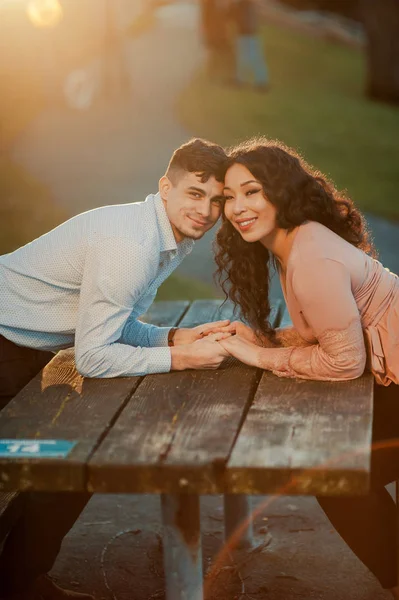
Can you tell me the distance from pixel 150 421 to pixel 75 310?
83 centimetres

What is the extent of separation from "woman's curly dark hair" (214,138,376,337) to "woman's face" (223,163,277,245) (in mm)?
24

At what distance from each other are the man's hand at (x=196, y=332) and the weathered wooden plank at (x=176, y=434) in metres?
0.28

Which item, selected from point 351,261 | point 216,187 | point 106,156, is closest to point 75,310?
point 216,187

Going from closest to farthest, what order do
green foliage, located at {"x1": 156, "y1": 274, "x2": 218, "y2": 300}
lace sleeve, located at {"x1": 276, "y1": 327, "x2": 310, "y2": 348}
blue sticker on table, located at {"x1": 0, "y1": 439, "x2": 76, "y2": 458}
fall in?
blue sticker on table, located at {"x1": 0, "y1": 439, "x2": 76, "y2": 458}
lace sleeve, located at {"x1": 276, "y1": 327, "x2": 310, "y2": 348}
green foliage, located at {"x1": 156, "y1": 274, "x2": 218, "y2": 300}

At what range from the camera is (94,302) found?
11.6 ft

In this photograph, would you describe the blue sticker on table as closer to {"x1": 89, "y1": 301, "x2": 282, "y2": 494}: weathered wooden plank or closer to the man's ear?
{"x1": 89, "y1": 301, "x2": 282, "y2": 494}: weathered wooden plank

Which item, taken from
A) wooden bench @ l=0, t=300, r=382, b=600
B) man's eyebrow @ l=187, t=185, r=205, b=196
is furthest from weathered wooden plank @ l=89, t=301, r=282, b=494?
man's eyebrow @ l=187, t=185, r=205, b=196

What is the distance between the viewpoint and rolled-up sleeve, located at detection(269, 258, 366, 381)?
11.2 feet

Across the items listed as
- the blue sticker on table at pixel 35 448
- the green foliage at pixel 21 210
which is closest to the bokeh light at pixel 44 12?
the green foliage at pixel 21 210

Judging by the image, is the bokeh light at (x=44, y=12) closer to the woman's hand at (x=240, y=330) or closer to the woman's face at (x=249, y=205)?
the woman's hand at (x=240, y=330)

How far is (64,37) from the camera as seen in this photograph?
15938 millimetres

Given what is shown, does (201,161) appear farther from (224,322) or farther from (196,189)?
(224,322)

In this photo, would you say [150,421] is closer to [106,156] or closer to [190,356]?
[190,356]

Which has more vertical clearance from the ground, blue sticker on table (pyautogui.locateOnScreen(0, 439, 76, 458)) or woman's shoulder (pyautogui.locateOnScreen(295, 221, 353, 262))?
woman's shoulder (pyautogui.locateOnScreen(295, 221, 353, 262))
